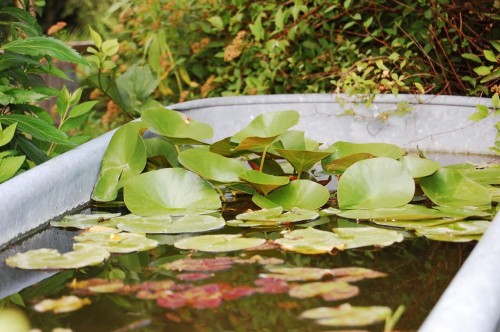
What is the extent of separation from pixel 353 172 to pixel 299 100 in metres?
0.75

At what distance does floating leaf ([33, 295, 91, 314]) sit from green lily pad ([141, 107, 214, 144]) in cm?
73

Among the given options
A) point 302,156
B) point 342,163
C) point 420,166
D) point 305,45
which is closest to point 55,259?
point 302,156

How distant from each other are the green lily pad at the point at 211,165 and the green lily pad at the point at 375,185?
22cm

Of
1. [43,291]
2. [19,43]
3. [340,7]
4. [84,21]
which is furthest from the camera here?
[84,21]

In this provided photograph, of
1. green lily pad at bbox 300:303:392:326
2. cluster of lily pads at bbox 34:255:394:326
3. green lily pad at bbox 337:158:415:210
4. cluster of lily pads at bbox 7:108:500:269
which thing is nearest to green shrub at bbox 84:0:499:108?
cluster of lily pads at bbox 7:108:500:269

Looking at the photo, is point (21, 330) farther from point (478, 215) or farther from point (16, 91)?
point (478, 215)

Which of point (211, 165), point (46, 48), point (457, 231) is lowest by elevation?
point (457, 231)

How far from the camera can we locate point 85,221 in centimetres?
155

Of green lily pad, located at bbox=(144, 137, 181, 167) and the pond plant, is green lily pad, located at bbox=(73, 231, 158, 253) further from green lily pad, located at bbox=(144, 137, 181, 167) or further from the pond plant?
green lily pad, located at bbox=(144, 137, 181, 167)

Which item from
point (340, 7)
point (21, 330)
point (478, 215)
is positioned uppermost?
point (340, 7)

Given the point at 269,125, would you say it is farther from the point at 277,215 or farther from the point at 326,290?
the point at 326,290

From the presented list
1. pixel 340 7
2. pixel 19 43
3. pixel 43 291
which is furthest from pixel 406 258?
pixel 340 7

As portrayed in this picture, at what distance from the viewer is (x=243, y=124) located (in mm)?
2359

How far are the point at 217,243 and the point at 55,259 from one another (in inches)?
10.7
